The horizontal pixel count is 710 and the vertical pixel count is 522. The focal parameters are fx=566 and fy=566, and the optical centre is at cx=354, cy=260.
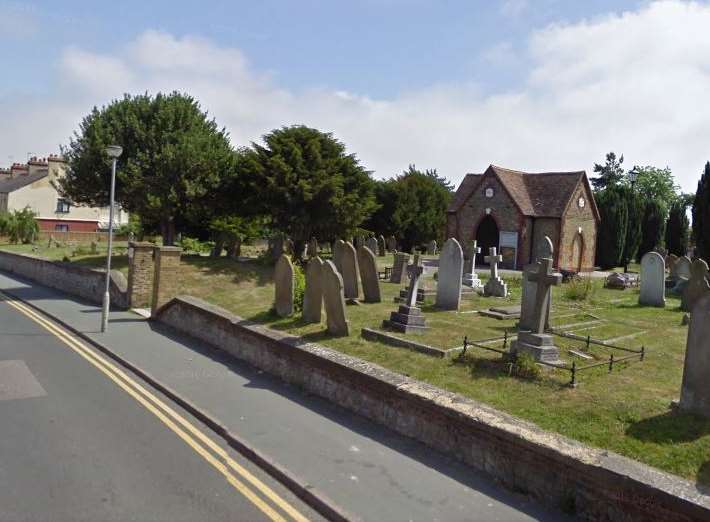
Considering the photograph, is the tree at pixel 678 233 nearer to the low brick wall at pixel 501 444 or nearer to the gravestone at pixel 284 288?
the gravestone at pixel 284 288

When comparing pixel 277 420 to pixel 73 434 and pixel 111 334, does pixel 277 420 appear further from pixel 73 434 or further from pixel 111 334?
pixel 111 334

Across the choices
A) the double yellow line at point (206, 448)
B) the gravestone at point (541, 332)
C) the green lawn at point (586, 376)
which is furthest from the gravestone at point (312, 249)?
the gravestone at point (541, 332)

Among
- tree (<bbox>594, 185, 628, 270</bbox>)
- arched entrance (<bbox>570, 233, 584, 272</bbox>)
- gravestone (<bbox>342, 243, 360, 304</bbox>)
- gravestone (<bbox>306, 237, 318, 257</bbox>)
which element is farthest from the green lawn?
tree (<bbox>594, 185, 628, 270</bbox>)

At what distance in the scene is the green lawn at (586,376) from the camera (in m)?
6.24

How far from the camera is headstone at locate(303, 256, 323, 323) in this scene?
1229 cm

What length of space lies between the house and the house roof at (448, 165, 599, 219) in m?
32.9

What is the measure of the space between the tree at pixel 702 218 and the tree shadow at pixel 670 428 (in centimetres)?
3433

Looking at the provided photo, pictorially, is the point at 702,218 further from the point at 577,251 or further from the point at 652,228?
the point at 652,228

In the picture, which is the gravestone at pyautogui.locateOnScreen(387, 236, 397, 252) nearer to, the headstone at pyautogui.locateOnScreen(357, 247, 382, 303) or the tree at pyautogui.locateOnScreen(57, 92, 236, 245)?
the tree at pyautogui.locateOnScreen(57, 92, 236, 245)

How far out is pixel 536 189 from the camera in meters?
41.0

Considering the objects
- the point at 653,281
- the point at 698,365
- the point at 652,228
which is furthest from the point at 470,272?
the point at 652,228

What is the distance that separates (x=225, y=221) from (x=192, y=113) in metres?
5.60

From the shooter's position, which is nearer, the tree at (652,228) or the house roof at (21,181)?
the tree at (652,228)

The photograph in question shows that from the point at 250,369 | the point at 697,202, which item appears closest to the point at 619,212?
the point at 697,202
